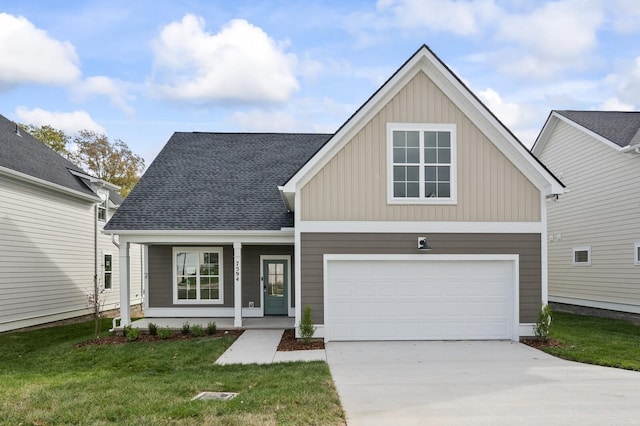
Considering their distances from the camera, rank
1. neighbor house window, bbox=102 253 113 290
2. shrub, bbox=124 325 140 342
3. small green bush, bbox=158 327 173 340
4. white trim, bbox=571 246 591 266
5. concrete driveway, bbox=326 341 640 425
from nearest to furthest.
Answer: concrete driveway, bbox=326 341 640 425
shrub, bbox=124 325 140 342
small green bush, bbox=158 327 173 340
white trim, bbox=571 246 591 266
neighbor house window, bbox=102 253 113 290

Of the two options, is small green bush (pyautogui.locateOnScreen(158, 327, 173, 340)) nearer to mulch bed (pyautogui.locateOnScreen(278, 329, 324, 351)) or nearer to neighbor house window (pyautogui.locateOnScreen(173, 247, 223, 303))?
mulch bed (pyautogui.locateOnScreen(278, 329, 324, 351))

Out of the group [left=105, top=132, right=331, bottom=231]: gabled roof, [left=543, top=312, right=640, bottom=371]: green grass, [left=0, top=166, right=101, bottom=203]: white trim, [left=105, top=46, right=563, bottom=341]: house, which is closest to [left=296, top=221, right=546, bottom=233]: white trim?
[left=105, top=46, right=563, bottom=341]: house

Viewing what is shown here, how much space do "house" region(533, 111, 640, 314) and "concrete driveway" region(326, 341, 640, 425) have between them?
770cm

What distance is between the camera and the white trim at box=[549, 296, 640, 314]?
1560cm

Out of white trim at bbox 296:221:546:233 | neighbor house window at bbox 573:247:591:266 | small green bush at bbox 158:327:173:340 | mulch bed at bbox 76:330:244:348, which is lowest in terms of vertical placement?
mulch bed at bbox 76:330:244:348

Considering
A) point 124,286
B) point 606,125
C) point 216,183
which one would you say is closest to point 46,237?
point 124,286

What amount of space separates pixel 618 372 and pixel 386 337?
4.76 metres

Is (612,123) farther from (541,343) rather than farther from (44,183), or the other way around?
(44,183)

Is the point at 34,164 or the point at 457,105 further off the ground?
the point at 457,105

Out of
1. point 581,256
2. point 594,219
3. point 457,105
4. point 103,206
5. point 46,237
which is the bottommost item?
point 581,256

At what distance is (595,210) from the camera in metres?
17.5

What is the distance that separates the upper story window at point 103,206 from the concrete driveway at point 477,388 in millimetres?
13474

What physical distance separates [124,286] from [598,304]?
1521 centimetres

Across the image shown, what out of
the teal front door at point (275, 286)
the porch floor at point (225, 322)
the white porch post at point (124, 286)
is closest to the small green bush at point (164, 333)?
the porch floor at point (225, 322)
